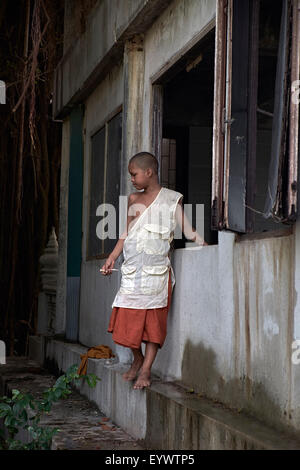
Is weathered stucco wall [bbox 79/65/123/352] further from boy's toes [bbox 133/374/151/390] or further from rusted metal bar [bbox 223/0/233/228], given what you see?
rusted metal bar [bbox 223/0/233/228]

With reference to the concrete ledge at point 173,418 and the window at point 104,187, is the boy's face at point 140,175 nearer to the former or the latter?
the concrete ledge at point 173,418

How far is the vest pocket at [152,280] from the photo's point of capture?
4965 millimetres

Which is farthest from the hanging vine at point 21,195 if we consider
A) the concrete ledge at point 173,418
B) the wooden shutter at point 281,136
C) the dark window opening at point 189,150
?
the wooden shutter at point 281,136

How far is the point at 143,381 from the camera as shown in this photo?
16.2ft

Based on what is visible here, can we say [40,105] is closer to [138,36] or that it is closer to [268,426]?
[138,36]

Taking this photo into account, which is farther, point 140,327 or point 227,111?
point 140,327

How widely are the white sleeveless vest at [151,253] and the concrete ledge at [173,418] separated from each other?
0.60 meters

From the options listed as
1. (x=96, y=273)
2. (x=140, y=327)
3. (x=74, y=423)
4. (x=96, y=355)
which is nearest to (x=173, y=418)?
(x=140, y=327)

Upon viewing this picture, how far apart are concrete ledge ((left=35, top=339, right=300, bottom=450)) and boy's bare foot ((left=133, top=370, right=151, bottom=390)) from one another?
4 cm

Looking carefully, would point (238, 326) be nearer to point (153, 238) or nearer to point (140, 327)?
point (140, 327)

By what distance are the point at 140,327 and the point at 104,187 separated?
289 cm

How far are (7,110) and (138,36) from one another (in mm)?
5937

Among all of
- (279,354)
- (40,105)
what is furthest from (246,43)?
(40,105)

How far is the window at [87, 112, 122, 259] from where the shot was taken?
708 centimetres
